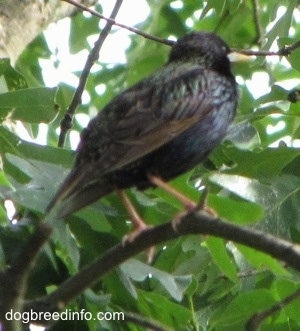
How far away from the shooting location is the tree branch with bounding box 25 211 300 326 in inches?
122

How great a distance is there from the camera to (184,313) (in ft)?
13.3

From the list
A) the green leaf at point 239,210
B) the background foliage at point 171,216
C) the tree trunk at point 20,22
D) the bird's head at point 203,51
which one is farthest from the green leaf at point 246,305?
the tree trunk at point 20,22

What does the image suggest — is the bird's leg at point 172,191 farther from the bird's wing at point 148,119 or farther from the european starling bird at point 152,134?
the bird's wing at point 148,119

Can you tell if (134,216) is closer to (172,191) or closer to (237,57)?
(172,191)

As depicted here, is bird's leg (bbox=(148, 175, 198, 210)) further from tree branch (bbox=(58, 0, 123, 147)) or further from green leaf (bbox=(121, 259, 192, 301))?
tree branch (bbox=(58, 0, 123, 147))

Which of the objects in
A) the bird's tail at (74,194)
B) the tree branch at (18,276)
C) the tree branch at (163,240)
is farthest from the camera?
the bird's tail at (74,194)

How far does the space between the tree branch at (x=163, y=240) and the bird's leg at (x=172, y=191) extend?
0.65m

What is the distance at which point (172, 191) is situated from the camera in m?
4.18

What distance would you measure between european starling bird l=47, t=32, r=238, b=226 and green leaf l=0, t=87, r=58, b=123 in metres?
0.19

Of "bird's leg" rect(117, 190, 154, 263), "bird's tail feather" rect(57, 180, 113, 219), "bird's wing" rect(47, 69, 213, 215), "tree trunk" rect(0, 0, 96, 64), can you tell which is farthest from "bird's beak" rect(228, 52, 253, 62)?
"bird's tail feather" rect(57, 180, 113, 219)

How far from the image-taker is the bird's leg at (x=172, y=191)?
13.3 ft

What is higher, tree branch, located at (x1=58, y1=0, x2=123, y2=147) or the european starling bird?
tree branch, located at (x1=58, y1=0, x2=123, y2=147)

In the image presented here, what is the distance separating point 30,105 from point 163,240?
4.28ft

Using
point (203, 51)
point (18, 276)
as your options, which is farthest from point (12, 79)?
point (18, 276)
